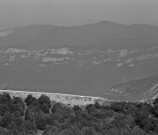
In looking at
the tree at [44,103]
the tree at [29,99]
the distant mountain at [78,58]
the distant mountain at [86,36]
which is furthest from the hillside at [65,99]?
the distant mountain at [86,36]

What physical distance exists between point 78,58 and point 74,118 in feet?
343

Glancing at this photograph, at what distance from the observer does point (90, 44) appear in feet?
485

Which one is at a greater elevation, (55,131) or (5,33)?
(5,33)

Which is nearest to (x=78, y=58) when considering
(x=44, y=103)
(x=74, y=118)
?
(x=44, y=103)

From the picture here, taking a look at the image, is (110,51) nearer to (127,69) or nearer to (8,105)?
(127,69)

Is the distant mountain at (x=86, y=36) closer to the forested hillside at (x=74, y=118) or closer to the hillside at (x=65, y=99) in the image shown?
the hillside at (x=65, y=99)

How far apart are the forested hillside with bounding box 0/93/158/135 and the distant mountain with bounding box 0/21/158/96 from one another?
7288cm

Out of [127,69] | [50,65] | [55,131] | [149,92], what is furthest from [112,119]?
[50,65]

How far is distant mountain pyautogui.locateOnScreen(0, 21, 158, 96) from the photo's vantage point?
5138 inches

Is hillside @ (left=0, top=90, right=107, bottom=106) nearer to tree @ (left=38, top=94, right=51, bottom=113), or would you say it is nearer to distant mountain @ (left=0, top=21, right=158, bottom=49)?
tree @ (left=38, top=94, right=51, bottom=113)

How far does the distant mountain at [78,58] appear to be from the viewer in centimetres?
13050

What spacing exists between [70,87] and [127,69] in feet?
57.2

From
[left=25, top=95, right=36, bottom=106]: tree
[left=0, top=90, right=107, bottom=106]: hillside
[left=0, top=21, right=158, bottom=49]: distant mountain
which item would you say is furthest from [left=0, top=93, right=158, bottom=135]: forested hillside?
[left=0, top=21, right=158, bottom=49]: distant mountain

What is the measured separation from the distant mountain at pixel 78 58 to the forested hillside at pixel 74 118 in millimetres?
72884
